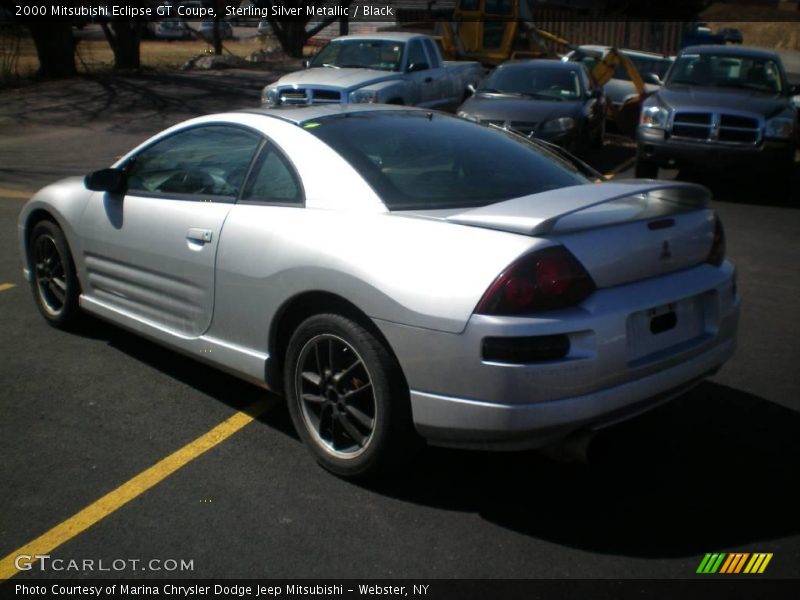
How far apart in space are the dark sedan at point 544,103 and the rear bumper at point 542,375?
8254 mm

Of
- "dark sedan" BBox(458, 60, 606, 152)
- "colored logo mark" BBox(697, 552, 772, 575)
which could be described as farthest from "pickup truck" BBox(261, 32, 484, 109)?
"colored logo mark" BBox(697, 552, 772, 575)

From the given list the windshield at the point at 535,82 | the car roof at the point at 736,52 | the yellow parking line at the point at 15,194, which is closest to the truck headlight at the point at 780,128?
the car roof at the point at 736,52

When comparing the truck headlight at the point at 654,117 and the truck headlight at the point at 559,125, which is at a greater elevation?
the truck headlight at the point at 654,117

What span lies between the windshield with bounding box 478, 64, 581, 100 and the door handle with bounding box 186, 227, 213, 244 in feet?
31.2

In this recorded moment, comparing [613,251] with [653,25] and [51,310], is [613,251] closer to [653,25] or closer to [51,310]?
[51,310]

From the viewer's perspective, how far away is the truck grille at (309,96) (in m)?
13.2

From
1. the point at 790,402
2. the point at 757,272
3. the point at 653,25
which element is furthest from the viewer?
the point at 653,25

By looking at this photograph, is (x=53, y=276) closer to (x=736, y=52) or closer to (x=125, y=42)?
(x=736, y=52)

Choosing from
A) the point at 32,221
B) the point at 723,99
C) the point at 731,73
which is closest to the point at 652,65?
the point at 731,73

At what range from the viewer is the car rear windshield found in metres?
4.07

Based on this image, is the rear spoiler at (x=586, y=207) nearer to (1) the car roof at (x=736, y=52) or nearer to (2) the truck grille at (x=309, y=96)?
(1) the car roof at (x=736, y=52)

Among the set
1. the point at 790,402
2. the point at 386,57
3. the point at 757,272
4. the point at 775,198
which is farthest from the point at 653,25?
the point at 790,402

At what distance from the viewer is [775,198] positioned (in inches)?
457

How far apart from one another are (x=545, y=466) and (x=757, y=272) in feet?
15.3
